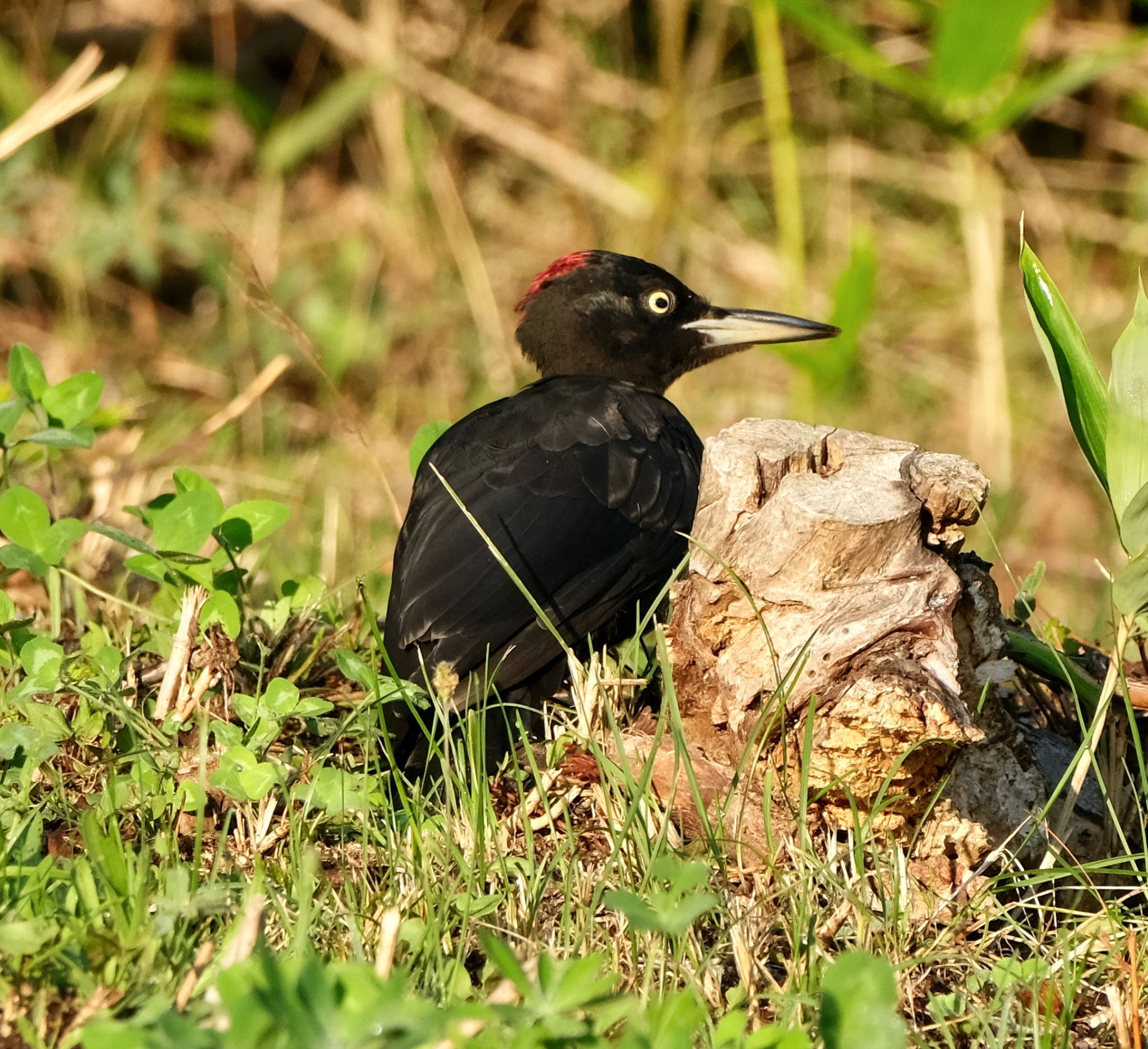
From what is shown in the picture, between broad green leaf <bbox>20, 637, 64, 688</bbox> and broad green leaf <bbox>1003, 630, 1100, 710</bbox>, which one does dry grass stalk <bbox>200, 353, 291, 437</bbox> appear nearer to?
broad green leaf <bbox>20, 637, 64, 688</bbox>

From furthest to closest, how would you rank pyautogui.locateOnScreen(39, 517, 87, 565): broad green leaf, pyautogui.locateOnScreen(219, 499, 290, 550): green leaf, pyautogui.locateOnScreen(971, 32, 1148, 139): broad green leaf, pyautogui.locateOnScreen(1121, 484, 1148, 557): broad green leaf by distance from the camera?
pyautogui.locateOnScreen(971, 32, 1148, 139): broad green leaf → pyautogui.locateOnScreen(219, 499, 290, 550): green leaf → pyautogui.locateOnScreen(39, 517, 87, 565): broad green leaf → pyautogui.locateOnScreen(1121, 484, 1148, 557): broad green leaf

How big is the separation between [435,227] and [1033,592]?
4875mm

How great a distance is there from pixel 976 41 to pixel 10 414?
12.4 feet

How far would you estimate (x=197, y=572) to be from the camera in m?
3.05

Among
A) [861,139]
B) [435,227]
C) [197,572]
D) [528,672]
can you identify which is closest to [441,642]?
[528,672]

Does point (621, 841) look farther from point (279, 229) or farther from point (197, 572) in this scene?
point (279, 229)

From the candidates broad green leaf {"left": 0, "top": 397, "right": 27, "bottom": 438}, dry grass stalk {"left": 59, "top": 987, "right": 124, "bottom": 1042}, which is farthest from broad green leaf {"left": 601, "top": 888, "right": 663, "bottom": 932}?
broad green leaf {"left": 0, "top": 397, "right": 27, "bottom": 438}

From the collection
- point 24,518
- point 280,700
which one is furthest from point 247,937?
point 24,518

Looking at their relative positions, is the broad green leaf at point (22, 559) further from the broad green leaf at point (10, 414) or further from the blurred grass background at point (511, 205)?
the blurred grass background at point (511, 205)

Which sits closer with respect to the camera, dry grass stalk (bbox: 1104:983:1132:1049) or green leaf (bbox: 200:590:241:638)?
dry grass stalk (bbox: 1104:983:1132:1049)

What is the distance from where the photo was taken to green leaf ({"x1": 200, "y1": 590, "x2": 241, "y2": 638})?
288 cm

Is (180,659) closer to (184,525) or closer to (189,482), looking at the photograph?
(184,525)

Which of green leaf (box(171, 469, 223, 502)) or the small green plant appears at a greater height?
the small green plant

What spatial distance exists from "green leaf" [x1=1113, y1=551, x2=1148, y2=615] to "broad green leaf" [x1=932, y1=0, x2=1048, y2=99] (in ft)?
11.6
